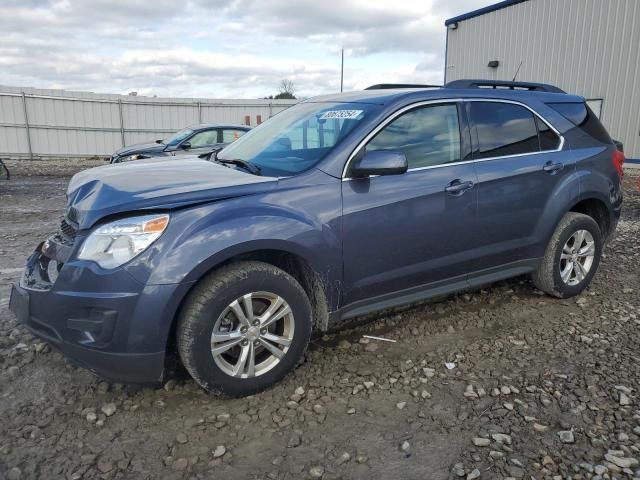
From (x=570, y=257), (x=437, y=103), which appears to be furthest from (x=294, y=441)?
(x=570, y=257)

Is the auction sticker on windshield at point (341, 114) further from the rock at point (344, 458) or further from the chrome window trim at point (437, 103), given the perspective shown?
the rock at point (344, 458)

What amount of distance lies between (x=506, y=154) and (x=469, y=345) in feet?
4.81

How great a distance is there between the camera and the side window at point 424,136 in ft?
11.2

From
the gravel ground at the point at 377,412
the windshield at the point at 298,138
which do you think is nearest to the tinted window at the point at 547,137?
the gravel ground at the point at 377,412

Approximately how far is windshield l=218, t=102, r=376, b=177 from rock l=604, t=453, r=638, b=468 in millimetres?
2207

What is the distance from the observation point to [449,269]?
3660mm

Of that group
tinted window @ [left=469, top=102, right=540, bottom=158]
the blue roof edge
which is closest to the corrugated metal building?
the blue roof edge

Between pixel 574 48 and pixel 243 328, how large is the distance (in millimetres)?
17114

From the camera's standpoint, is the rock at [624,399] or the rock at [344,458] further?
the rock at [624,399]

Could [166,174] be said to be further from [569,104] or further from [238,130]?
[238,130]

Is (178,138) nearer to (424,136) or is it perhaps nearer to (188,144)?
(188,144)

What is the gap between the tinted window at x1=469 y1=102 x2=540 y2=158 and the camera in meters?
3.79

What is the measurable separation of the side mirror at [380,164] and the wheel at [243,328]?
0.79 meters

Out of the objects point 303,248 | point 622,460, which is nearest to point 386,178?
point 303,248
